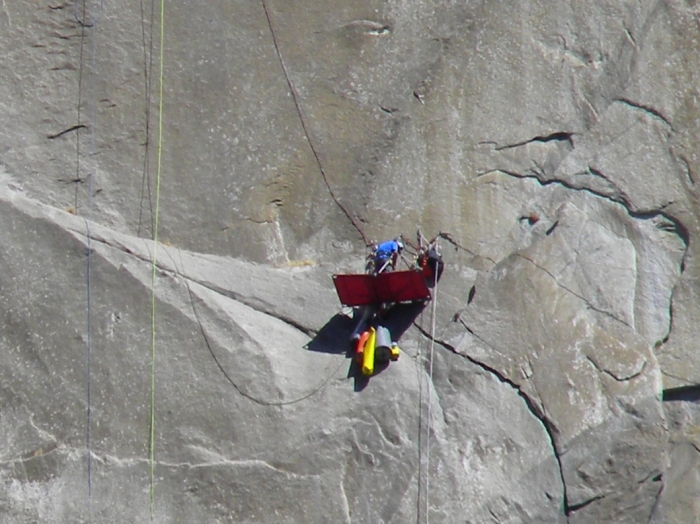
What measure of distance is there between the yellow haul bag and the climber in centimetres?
37

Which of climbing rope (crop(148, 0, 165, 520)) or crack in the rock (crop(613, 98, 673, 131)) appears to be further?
crack in the rock (crop(613, 98, 673, 131))

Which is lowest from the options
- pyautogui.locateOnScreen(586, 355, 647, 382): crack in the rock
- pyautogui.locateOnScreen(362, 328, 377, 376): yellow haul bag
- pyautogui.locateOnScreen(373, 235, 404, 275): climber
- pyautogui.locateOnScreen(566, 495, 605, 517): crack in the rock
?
pyautogui.locateOnScreen(566, 495, 605, 517): crack in the rock

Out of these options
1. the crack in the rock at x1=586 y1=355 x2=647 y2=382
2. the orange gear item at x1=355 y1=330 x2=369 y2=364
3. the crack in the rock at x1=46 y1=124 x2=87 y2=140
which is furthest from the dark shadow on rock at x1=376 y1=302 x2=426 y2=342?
the crack in the rock at x1=46 y1=124 x2=87 y2=140

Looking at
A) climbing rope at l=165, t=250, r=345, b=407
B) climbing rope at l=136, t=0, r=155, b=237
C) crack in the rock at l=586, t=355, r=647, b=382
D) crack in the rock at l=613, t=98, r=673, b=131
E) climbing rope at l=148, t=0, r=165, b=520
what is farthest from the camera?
crack in the rock at l=613, t=98, r=673, b=131

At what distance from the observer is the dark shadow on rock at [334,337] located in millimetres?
8180

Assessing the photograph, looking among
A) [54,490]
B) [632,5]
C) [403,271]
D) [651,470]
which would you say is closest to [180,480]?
[54,490]

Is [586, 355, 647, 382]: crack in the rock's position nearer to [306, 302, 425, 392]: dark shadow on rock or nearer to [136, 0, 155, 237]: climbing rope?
[306, 302, 425, 392]: dark shadow on rock

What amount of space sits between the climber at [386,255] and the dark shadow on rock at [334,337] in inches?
13.1

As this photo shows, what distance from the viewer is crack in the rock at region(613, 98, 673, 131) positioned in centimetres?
862

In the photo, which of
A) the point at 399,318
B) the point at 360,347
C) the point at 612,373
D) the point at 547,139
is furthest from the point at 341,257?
the point at 612,373

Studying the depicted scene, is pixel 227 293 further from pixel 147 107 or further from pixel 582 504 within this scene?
pixel 582 504

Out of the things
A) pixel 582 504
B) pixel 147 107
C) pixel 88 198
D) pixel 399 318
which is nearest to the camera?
pixel 582 504

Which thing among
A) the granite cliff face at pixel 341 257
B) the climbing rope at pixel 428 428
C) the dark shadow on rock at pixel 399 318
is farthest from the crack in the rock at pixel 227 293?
the climbing rope at pixel 428 428

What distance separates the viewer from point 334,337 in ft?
27.0
